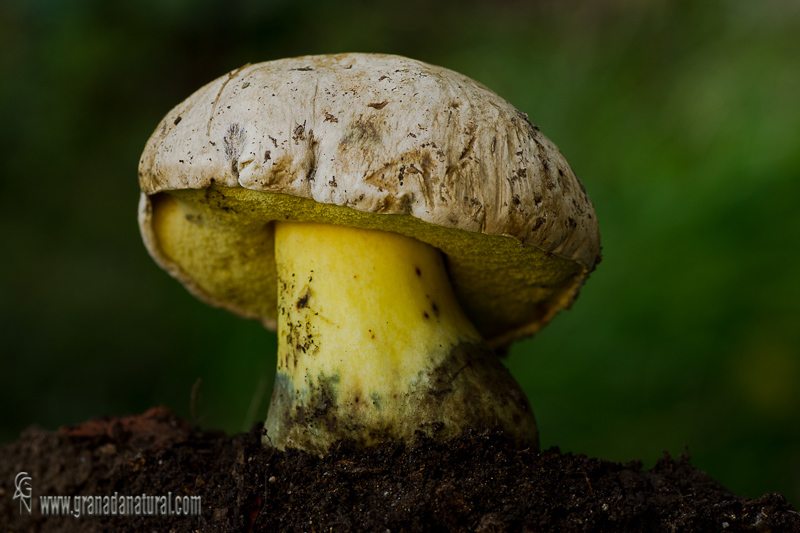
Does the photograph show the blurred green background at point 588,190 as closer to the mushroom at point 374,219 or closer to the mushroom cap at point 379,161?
the mushroom at point 374,219

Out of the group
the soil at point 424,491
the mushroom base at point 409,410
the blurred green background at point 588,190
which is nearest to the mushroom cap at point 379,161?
the mushroom base at point 409,410

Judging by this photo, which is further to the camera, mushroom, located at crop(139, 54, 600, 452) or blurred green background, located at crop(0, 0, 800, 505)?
blurred green background, located at crop(0, 0, 800, 505)

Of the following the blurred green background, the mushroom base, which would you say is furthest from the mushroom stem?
the blurred green background

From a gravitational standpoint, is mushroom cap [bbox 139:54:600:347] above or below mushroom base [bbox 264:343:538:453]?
above

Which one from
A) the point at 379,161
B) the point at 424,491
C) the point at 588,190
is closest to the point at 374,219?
the point at 379,161

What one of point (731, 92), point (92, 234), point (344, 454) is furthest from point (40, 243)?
point (731, 92)

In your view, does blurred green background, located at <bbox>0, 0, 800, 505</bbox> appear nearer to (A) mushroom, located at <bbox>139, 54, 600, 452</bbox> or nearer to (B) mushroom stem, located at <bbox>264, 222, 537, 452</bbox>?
(A) mushroom, located at <bbox>139, 54, 600, 452</bbox>

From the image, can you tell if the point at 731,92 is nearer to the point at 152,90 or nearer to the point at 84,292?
the point at 152,90
